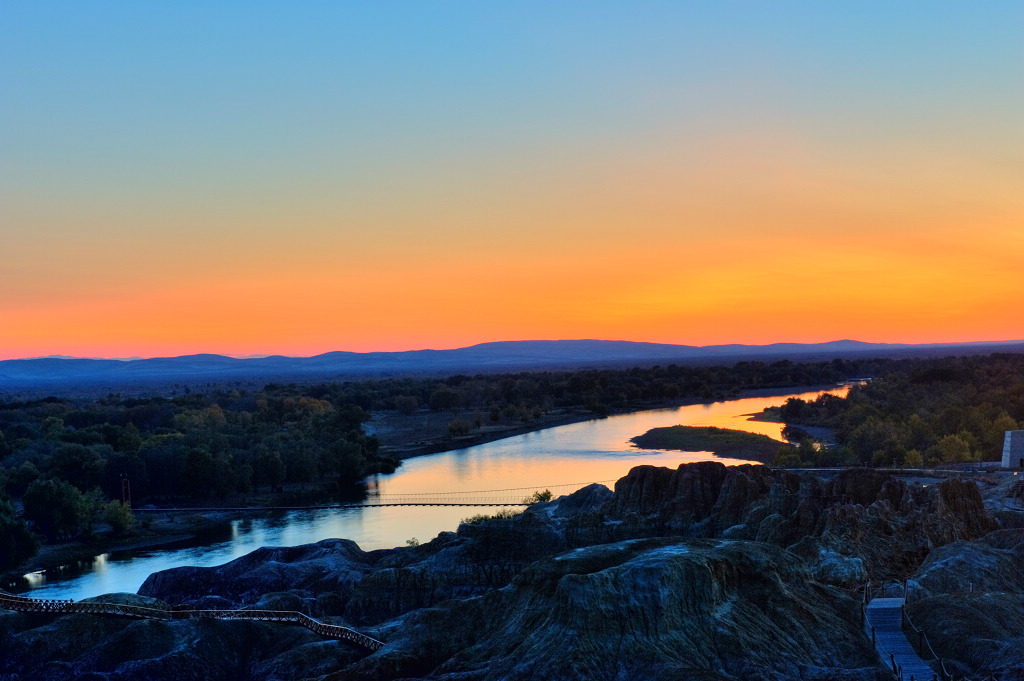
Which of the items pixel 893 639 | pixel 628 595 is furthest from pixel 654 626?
pixel 893 639

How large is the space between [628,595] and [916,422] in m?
77.2

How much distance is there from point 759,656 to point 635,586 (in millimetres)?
3885

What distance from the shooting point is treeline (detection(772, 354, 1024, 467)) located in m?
86.0

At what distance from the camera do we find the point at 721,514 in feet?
169

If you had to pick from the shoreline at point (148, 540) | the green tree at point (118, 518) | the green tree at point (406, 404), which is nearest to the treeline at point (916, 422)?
the shoreline at point (148, 540)

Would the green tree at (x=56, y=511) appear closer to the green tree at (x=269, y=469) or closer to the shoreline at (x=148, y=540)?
the shoreline at (x=148, y=540)

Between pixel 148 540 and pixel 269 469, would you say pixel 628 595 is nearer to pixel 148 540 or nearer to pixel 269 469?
pixel 148 540

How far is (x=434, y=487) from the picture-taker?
9175 cm

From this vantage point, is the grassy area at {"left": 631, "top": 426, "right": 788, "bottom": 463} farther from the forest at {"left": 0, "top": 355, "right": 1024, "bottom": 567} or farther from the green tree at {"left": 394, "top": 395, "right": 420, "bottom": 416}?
the green tree at {"left": 394, "top": 395, "right": 420, "bottom": 416}

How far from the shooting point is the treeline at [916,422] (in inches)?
3386

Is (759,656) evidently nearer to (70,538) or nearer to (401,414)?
(70,538)

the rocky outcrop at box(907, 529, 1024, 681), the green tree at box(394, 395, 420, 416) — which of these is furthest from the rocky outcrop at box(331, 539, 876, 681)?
the green tree at box(394, 395, 420, 416)

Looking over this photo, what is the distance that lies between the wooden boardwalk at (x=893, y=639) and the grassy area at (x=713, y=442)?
206 ft

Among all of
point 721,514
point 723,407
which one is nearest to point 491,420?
point 723,407
